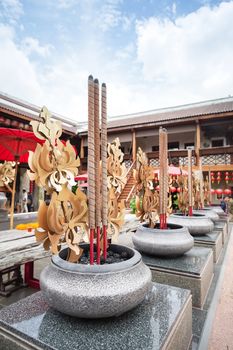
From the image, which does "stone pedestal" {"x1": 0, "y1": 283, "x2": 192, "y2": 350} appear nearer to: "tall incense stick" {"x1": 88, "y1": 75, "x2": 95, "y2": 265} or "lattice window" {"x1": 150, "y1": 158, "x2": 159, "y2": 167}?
"tall incense stick" {"x1": 88, "y1": 75, "x2": 95, "y2": 265}

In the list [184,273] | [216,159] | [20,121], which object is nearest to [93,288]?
[184,273]

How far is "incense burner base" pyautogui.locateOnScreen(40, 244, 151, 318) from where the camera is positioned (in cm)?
124

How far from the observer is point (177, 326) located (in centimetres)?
140

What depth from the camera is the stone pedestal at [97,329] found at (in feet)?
3.85

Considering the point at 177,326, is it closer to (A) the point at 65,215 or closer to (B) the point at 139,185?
(A) the point at 65,215

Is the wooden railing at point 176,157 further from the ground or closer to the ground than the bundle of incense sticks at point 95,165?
further from the ground

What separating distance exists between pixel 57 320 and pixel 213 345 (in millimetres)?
1372

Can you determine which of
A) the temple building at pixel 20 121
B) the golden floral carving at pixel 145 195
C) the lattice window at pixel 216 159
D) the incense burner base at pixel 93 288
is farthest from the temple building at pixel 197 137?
the incense burner base at pixel 93 288

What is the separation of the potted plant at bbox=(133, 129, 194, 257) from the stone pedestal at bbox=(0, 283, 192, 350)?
0.91 m

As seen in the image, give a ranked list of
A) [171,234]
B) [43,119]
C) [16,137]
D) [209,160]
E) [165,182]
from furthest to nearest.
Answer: [209,160] < [16,137] < [165,182] < [171,234] < [43,119]

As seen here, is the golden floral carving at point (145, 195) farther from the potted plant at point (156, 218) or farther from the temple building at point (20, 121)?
the temple building at point (20, 121)

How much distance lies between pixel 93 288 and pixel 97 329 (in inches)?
10.3

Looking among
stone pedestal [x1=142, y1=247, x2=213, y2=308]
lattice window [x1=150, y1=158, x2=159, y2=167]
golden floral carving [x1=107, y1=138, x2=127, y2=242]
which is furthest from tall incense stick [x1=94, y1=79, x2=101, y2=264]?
lattice window [x1=150, y1=158, x2=159, y2=167]

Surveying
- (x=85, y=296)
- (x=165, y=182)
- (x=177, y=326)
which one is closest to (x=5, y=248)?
(x=85, y=296)
